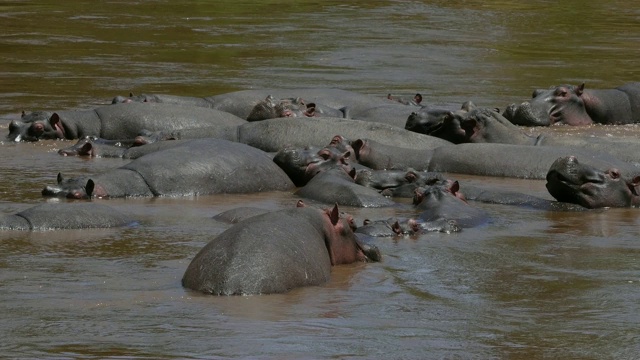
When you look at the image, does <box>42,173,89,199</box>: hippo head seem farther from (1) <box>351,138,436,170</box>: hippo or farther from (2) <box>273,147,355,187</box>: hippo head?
(1) <box>351,138,436,170</box>: hippo

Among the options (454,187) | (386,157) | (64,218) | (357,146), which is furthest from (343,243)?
(386,157)

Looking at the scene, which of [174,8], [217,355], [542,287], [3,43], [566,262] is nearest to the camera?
[217,355]

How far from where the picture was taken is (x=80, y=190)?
9367mm

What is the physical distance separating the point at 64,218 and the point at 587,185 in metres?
3.83

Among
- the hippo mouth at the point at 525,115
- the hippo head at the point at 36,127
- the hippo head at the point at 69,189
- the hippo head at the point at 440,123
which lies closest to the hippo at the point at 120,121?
the hippo head at the point at 36,127

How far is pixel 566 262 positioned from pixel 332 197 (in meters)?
2.32

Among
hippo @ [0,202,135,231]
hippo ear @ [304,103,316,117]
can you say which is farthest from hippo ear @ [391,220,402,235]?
hippo ear @ [304,103,316,117]

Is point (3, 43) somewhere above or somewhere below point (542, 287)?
below

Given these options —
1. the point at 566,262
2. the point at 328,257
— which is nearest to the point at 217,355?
the point at 328,257

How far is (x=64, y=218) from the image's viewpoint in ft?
27.0

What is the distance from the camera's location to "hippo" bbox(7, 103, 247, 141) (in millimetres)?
12383

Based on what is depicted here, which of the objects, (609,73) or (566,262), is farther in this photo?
(609,73)

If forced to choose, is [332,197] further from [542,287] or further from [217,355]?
[217,355]

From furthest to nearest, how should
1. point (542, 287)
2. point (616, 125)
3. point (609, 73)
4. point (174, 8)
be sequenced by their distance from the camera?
point (174, 8) → point (609, 73) → point (616, 125) → point (542, 287)
